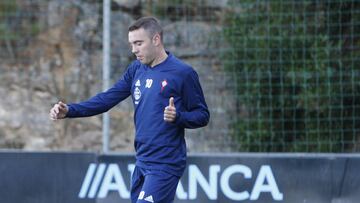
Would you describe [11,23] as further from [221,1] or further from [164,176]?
[164,176]

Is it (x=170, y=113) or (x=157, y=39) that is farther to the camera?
(x=157, y=39)

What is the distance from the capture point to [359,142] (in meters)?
9.47

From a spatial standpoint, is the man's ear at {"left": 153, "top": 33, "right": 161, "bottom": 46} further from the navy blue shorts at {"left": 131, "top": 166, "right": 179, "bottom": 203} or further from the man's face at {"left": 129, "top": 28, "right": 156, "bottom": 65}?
the navy blue shorts at {"left": 131, "top": 166, "right": 179, "bottom": 203}

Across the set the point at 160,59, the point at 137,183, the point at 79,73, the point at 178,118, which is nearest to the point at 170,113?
the point at 178,118

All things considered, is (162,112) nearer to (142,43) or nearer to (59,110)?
(142,43)

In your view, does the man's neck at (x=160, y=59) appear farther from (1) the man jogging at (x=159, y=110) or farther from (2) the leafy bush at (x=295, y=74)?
(2) the leafy bush at (x=295, y=74)

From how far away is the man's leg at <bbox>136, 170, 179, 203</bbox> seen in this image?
19.6ft

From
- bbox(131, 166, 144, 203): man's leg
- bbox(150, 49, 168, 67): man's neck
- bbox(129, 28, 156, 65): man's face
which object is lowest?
bbox(131, 166, 144, 203): man's leg

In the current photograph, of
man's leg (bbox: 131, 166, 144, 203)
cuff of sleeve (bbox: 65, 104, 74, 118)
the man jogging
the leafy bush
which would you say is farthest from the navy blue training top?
the leafy bush

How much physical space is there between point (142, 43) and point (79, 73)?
14.5ft

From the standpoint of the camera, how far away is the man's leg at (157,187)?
598 centimetres

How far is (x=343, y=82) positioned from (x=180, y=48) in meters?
1.88

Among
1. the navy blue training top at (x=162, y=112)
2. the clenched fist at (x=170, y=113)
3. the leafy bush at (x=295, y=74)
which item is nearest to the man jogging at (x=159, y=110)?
the navy blue training top at (x=162, y=112)

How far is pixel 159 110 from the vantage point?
19.9 ft
